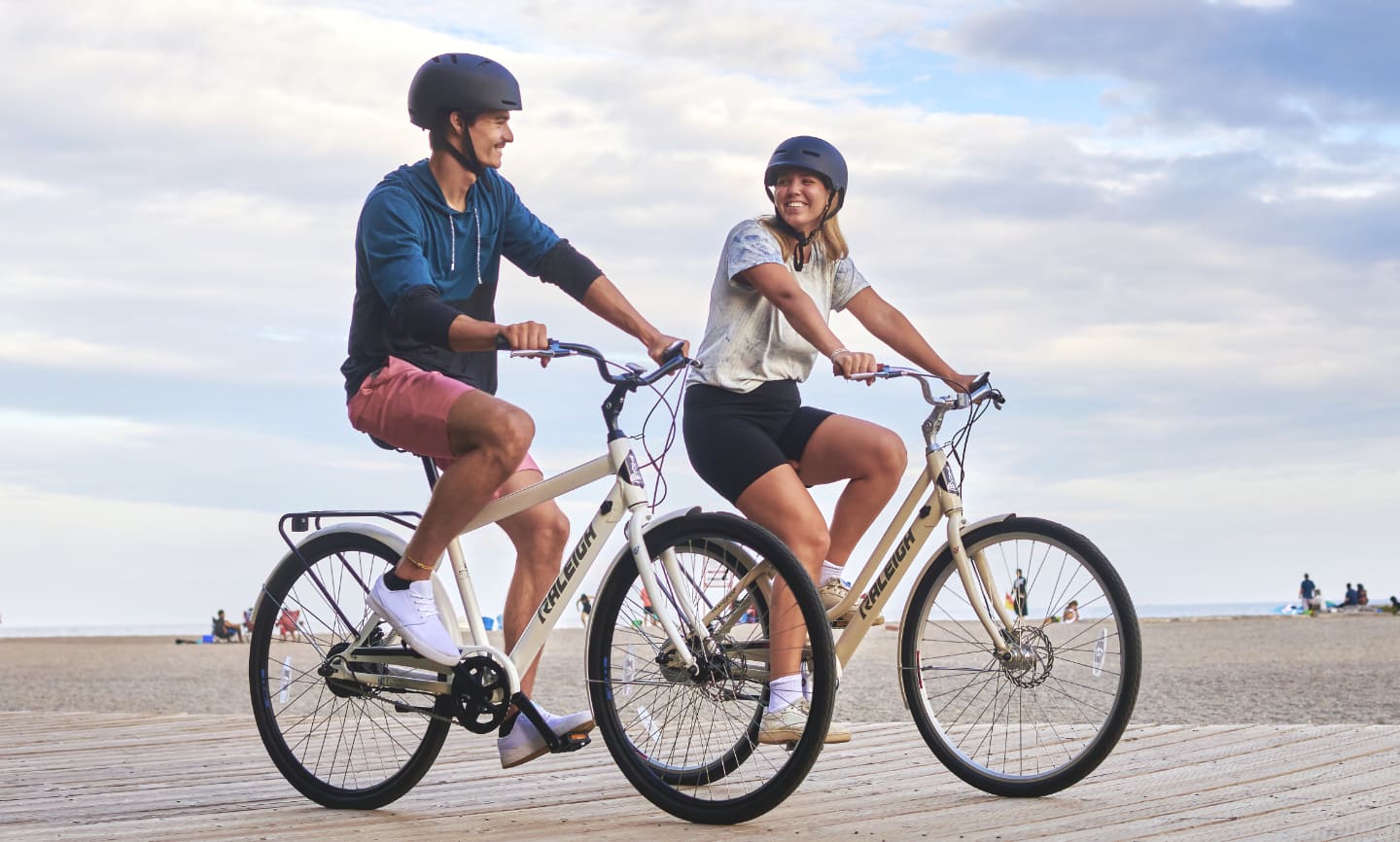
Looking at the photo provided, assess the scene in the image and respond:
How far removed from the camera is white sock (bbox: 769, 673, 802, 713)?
4.25 m

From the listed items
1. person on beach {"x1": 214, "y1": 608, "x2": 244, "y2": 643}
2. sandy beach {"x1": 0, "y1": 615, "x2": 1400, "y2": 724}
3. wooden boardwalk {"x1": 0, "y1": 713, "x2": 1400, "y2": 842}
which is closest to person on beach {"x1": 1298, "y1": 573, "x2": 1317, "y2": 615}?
sandy beach {"x1": 0, "y1": 615, "x2": 1400, "y2": 724}

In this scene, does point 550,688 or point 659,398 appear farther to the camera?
point 550,688

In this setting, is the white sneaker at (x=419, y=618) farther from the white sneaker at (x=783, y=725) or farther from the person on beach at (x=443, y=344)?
the white sneaker at (x=783, y=725)

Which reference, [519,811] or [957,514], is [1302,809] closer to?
[957,514]

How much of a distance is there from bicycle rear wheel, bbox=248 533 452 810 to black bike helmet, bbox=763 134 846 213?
180 cm

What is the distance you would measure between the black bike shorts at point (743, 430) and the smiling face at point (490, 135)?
3.34 ft

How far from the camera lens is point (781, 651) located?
4285mm

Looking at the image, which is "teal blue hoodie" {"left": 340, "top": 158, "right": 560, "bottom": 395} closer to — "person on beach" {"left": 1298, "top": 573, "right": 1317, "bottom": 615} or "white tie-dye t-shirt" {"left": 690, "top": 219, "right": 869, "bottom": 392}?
"white tie-dye t-shirt" {"left": 690, "top": 219, "right": 869, "bottom": 392}

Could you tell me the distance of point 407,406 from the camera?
14.3ft

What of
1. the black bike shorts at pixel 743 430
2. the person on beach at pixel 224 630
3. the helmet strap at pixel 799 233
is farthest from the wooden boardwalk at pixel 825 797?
the person on beach at pixel 224 630

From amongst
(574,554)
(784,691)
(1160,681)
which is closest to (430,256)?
(574,554)

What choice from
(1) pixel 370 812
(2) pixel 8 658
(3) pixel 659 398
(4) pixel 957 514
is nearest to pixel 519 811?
(1) pixel 370 812

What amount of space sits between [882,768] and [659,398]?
196 cm

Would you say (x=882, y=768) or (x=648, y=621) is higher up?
(x=648, y=621)
